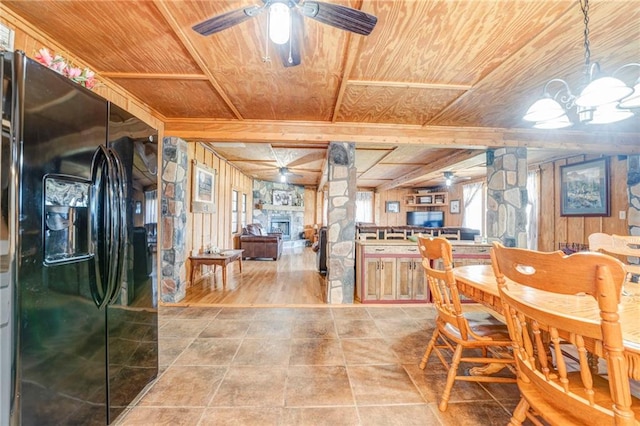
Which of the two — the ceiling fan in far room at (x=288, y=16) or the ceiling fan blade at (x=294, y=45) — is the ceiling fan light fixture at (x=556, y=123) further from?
the ceiling fan blade at (x=294, y=45)

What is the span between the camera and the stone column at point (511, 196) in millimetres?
3666

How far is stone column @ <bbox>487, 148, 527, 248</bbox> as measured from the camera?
12.0 feet

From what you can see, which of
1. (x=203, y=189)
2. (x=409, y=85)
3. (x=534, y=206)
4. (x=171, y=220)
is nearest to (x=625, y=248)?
(x=409, y=85)

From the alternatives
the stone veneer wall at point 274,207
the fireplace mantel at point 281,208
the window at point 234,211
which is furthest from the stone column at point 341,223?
the fireplace mantel at point 281,208

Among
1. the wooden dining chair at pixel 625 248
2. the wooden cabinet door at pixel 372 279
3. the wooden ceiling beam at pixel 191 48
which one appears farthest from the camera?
the wooden cabinet door at pixel 372 279

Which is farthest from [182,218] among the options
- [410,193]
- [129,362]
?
[410,193]

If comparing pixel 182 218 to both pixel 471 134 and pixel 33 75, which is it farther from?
pixel 471 134

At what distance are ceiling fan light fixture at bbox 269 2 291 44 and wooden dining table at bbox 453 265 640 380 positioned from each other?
73.1 inches

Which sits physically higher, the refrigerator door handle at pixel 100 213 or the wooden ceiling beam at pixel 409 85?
the wooden ceiling beam at pixel 409 85

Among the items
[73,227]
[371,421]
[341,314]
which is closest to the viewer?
[73,227]

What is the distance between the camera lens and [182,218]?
3.64 m

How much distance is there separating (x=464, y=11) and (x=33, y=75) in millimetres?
2221

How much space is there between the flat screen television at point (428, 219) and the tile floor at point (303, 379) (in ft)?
22.4

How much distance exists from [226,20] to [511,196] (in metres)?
4.06
